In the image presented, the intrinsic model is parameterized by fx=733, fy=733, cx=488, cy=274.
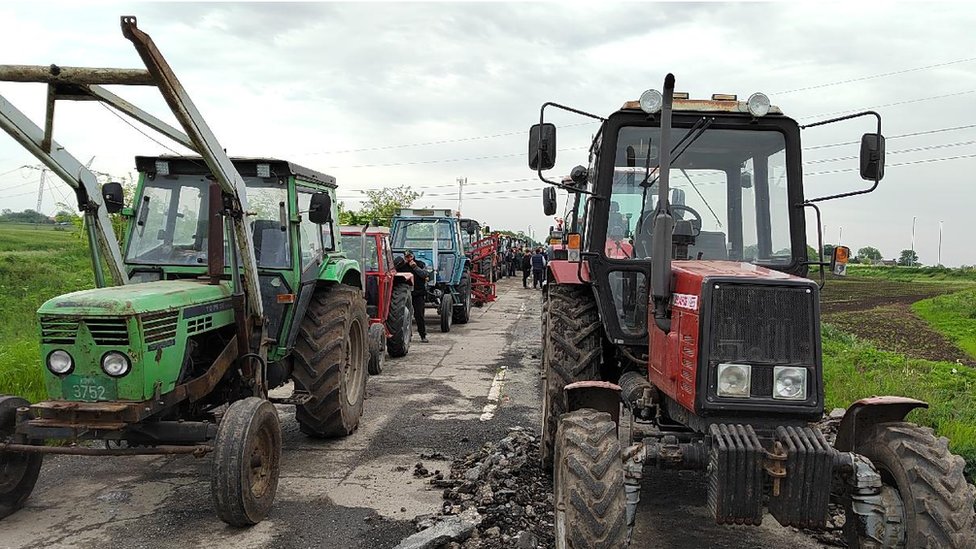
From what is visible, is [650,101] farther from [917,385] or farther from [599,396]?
[917,385]

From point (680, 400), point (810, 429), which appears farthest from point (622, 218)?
point (810, 429)

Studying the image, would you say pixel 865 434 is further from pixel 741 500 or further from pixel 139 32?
pixel 139 32

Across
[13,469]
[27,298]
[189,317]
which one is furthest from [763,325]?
[27,298]

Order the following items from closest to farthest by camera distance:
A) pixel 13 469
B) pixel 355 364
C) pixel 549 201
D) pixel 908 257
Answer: pixel 13 469 → pixel 355 364 → pixel 549 201 → pixel 908 257

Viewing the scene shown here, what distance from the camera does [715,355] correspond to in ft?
12.2

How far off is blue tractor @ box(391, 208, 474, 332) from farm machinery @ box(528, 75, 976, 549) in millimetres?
9556

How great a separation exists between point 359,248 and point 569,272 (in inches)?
215

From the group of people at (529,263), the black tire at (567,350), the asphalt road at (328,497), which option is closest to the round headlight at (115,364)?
the asphalt road at (328,497)

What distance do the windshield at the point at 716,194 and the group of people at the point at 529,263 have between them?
11832mm

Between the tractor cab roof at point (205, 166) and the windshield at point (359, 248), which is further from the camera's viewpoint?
the windshield at point (359, 248)

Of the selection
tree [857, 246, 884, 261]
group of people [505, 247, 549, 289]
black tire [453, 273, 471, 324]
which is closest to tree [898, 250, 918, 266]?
tree [857, 246, 884, 261]

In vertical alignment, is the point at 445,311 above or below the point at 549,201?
below

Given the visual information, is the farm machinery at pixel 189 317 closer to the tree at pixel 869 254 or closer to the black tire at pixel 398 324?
the black tire at pixel 398 324

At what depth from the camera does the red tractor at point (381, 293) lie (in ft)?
33.2
